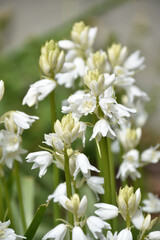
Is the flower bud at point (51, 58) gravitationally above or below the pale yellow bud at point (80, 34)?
below

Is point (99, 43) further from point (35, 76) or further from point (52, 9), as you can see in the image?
point (35, 76)

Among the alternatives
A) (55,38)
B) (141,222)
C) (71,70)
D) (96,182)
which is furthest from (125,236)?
(55,38)

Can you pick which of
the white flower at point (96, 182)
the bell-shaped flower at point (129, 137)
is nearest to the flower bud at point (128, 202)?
the white flower at point (96, 182)

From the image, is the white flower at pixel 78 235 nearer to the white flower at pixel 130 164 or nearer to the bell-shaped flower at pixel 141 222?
the bell-shaped flower at pixel 141 222

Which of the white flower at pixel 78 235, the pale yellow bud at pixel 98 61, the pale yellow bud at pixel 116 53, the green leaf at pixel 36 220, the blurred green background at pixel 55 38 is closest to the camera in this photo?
the white flower at pixel 78 235

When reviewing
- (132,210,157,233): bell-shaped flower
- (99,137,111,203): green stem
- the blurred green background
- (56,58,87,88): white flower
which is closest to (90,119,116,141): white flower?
(99,137,111,203): green stem

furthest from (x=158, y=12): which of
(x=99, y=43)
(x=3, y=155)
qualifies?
(x=3, y=155)

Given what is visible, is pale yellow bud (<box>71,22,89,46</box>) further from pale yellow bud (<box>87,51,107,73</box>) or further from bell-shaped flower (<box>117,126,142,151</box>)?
bell-shaped flower (<box>117,126,142,151</box>)
